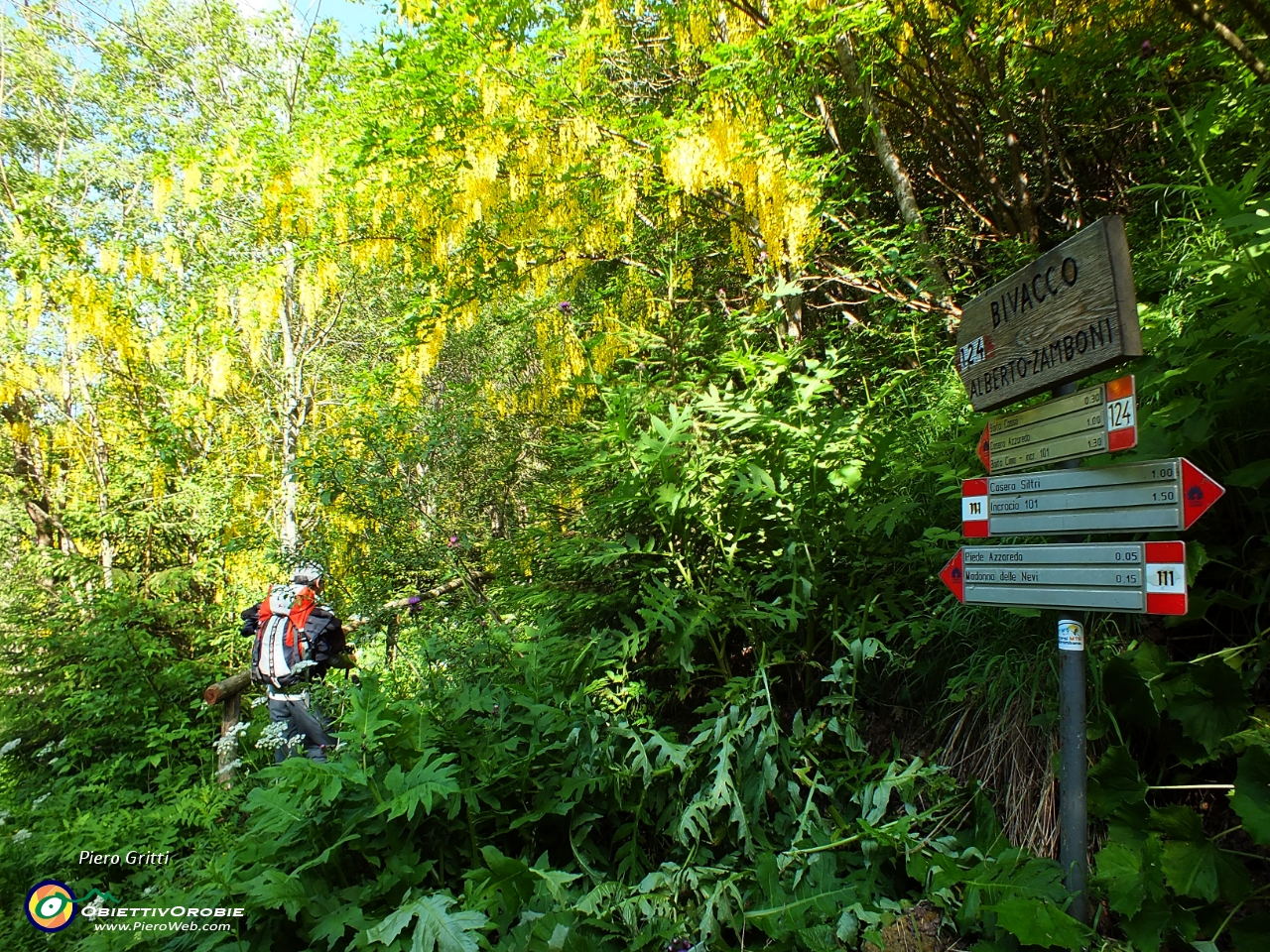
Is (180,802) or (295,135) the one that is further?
(295,135)

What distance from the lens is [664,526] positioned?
3182 mm

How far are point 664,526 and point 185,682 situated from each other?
189 inches

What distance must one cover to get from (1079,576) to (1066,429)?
39cm

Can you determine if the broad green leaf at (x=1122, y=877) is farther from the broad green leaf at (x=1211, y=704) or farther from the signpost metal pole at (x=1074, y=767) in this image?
the broad green leaf at (x=1211, y=704)

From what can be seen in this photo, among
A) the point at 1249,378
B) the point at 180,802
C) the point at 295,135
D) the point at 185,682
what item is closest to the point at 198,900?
the point at 180,802

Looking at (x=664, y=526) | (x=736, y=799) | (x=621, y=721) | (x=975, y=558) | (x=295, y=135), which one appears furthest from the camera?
(x=295, y=135)

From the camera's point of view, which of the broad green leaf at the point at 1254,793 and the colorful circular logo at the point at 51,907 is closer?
the broad green leaf at the point at 1254,793

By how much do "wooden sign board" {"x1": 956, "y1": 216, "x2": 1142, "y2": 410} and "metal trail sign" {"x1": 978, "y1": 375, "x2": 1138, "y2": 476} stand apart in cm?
7

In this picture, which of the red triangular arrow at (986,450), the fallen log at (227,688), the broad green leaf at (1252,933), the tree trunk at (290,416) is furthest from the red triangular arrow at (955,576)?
the tree trunk at (290,416)

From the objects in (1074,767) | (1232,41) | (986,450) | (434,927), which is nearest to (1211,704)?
(1074,767)

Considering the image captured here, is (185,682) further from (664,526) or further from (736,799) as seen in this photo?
(736,799)

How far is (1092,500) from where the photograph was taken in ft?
5.60

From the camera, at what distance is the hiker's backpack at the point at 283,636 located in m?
4.50

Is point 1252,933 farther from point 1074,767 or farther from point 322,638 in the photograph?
point 322,638
